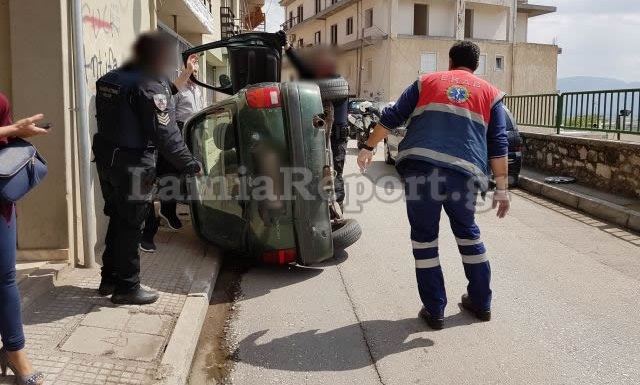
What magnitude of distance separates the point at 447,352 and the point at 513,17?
128 ft

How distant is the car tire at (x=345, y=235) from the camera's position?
5398mm

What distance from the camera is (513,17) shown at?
3822 centimetres

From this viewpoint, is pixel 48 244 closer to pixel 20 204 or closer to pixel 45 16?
pixel 20 204

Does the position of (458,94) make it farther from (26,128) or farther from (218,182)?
(26,128)

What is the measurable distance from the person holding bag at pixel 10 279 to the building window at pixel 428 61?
33.9 metres

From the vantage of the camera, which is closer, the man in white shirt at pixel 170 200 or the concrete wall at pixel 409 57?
the man in white shirt at pixel 170 200

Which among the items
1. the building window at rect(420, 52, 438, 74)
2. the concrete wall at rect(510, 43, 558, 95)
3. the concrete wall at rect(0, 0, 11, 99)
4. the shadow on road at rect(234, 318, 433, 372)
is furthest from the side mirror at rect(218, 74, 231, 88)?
the concrete wall at rect(510, 43, 558, 95)

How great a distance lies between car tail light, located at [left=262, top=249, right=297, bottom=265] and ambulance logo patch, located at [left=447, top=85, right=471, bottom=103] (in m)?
1.94

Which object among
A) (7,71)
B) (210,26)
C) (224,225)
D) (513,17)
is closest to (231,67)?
(224,225)

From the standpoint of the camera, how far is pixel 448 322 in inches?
158

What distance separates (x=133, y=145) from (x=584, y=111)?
8.81 m

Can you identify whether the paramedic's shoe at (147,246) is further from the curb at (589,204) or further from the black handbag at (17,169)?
the curb at (589,204)

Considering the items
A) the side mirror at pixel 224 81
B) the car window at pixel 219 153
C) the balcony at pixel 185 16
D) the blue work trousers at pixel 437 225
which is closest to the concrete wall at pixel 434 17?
the balcony at pixel 185 16

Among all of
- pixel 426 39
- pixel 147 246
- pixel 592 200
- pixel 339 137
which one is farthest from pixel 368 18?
pixel 147 246
